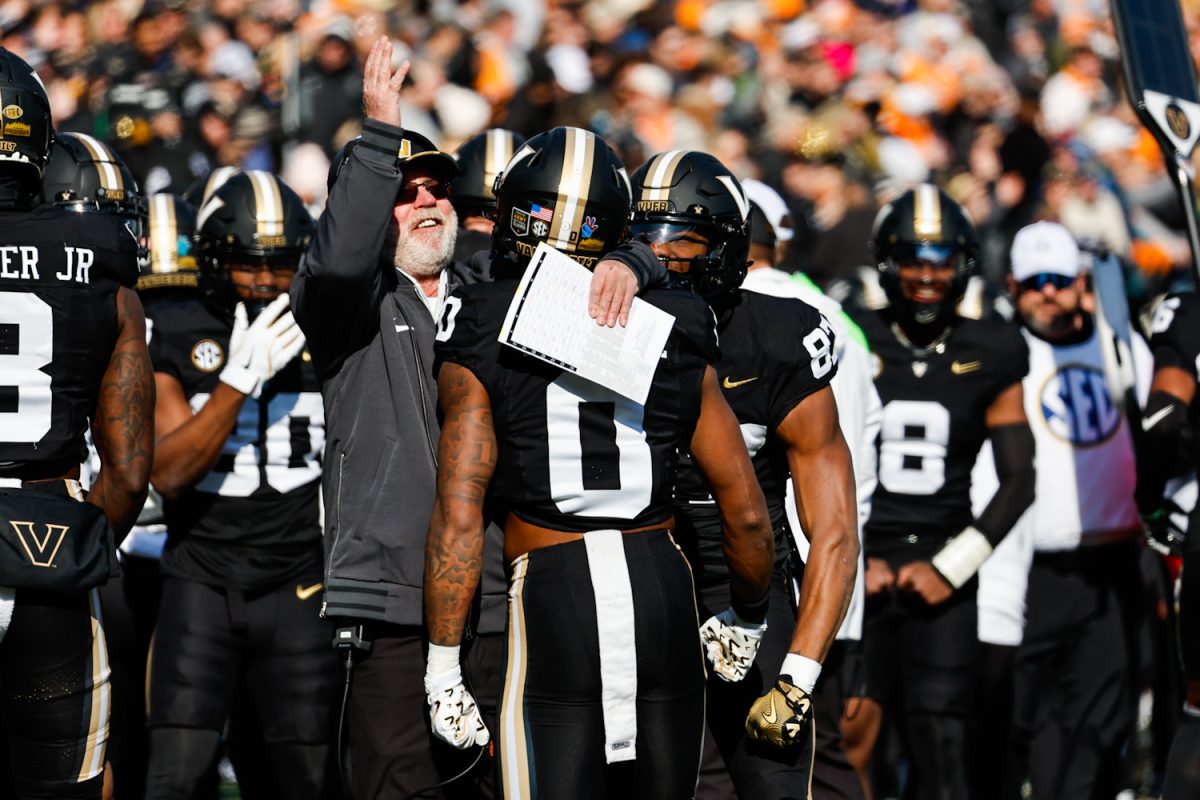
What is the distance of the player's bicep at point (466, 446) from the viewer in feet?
12.3

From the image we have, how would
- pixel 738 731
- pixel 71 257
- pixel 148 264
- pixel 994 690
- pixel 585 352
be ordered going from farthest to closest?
pixel 994 690
pixel 148 264
pixel 738 731
pixel 71 257
pixel 585 352

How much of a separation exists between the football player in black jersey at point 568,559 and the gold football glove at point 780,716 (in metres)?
0.25

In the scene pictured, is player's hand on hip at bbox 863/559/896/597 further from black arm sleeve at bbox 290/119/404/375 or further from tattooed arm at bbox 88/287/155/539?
tattooed arm at bbox 88/287/155/539

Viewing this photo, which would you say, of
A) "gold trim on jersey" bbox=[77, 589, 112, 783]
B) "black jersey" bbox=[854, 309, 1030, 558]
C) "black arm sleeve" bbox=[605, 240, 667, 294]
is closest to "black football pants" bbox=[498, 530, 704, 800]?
"black arm sleeve" bbox=[605, 240, 667, 294]

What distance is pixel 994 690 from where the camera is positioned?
6.68 metres

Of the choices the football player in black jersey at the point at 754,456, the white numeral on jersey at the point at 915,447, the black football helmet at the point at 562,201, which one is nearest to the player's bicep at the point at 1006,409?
the white numeral on jersey at the point at 915,447

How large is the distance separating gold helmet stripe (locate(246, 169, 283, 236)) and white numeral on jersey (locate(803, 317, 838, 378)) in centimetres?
206

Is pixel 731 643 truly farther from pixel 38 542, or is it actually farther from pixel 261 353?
pixel 261 353

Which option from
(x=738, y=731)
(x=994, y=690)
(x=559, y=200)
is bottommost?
(x=994, y=690)

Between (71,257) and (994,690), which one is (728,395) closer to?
(71,257)

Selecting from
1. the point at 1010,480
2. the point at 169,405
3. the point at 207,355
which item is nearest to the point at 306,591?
the point at 169,405

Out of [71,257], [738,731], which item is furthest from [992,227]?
[71,257]

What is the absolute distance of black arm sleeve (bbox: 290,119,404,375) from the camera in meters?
4.02

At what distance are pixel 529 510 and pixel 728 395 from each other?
880 mm
